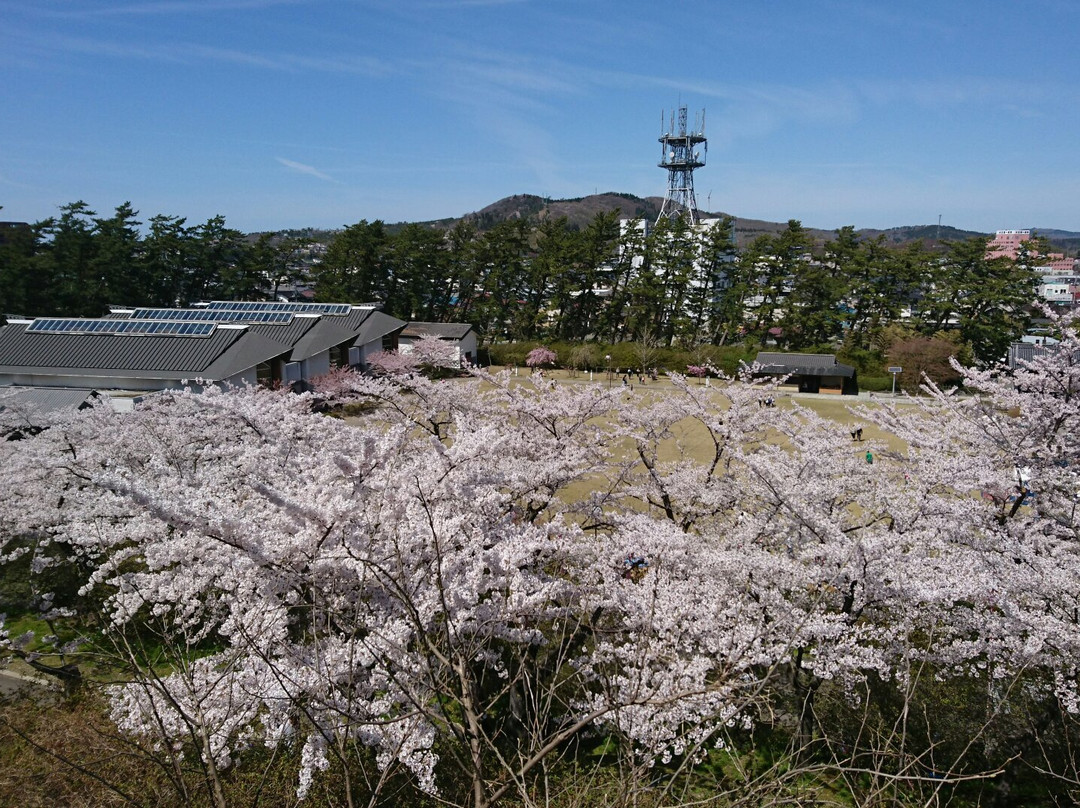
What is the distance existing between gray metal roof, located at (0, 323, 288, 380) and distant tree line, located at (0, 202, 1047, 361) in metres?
13.6

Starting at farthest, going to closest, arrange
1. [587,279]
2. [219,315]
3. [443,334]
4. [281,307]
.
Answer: [587,279], [443,334], [281,307], [219,315]

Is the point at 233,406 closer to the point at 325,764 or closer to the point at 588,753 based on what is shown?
the point at 325,764

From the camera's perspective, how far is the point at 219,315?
78.1 feet

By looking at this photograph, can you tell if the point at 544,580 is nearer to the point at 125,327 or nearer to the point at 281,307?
the point at 125,327

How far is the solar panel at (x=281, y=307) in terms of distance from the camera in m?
27.3

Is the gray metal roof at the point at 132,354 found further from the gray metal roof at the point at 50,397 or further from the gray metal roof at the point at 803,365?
the gray metal roof at the point at 803,365

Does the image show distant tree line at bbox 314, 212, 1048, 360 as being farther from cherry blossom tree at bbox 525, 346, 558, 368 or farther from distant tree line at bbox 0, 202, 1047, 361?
cherry blossom tree at bbox 525, 346, 558, 368

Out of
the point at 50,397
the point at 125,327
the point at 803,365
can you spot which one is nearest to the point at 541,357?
the point at 803,365

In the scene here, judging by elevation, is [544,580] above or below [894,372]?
below

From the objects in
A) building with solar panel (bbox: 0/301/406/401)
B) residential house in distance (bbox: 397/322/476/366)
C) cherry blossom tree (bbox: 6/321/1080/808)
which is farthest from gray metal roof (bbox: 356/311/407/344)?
cherry blossom tree (bbox: 6/321/1080/808)

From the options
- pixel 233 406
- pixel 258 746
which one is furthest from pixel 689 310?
pixel 258 746

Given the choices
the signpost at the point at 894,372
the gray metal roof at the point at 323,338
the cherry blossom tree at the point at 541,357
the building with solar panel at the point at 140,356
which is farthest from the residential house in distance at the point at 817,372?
the building with solar panel at the point at 140,356

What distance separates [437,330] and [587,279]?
8.05 meters

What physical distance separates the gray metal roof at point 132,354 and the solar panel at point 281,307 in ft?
23.9
